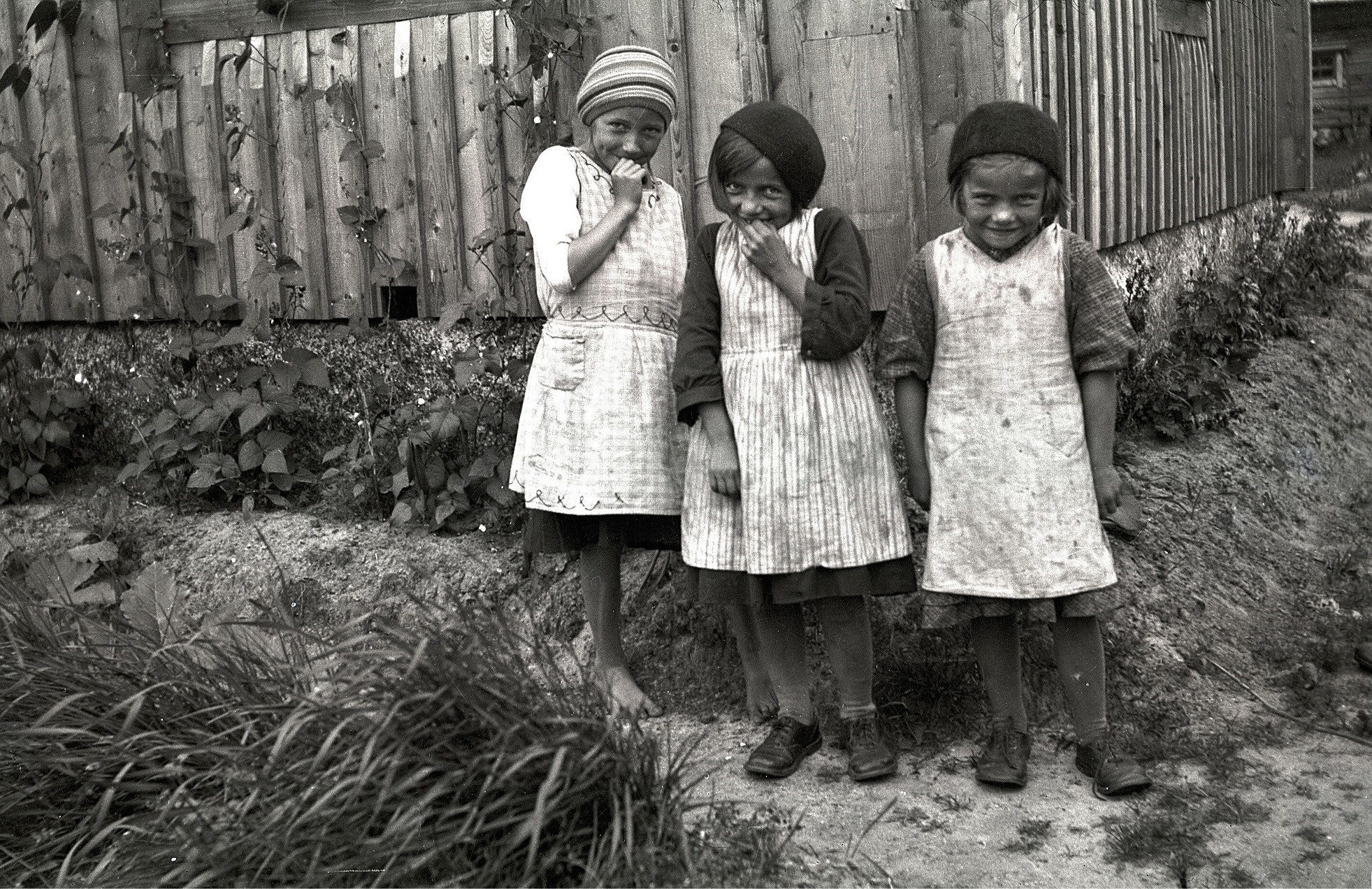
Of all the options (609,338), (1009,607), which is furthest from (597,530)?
(1009,607)

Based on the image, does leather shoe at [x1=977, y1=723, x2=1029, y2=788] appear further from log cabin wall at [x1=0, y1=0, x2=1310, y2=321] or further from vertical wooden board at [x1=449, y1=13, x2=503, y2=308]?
vertical wooden board at [x1=449, y1=13, x2=503, y2=308]

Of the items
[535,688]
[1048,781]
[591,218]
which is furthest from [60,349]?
[1048,781]

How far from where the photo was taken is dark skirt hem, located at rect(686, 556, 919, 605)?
3561 mm

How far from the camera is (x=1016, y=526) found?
135 inches

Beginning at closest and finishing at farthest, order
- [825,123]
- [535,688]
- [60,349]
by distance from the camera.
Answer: [535,688]
[825,123]
[60,349]

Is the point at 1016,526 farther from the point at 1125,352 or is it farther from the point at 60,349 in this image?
the point at 60,349

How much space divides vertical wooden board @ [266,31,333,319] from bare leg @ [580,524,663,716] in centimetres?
194

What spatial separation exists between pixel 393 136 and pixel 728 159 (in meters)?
2.04

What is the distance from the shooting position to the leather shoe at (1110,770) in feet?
11.1

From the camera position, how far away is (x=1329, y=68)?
2286 cm

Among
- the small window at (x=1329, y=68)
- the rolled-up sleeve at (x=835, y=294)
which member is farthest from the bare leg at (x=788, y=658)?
the small window at (x=1329, y=68)

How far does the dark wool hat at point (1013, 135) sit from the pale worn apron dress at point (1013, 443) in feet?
0.69

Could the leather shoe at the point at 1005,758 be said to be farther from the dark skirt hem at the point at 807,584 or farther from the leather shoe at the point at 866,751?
the dark skirt hem at the point at 807,584

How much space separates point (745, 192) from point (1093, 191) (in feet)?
5.96
